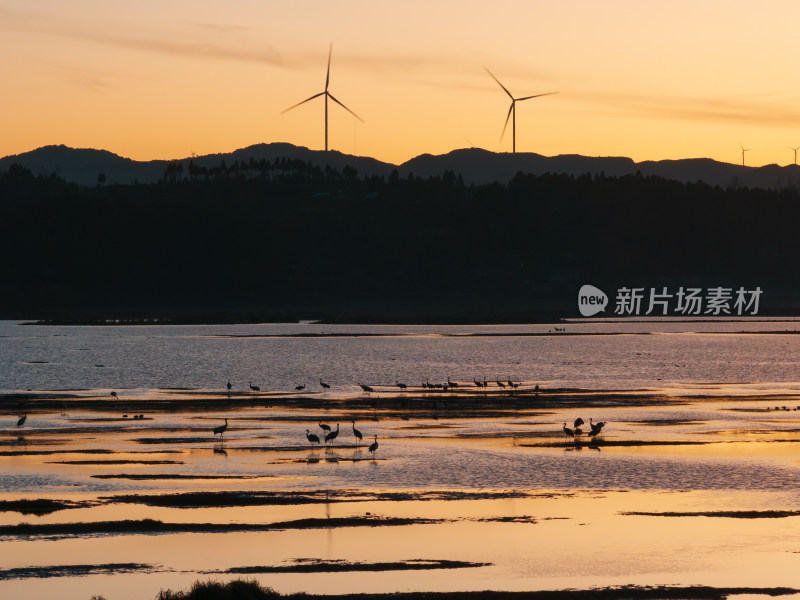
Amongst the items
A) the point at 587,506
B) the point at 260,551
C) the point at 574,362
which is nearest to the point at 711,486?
the point at 587,506

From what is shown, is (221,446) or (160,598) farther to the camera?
(221,446)

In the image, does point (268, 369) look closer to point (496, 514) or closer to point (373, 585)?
point (496, 514)

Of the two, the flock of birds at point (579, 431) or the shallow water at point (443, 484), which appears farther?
the flock of birds at point (579, 431)

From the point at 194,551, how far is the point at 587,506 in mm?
12731

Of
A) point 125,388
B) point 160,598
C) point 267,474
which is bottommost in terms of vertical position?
point 160,598

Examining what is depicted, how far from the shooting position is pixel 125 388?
3573 inches

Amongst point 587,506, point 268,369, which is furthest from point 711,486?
point 268,369

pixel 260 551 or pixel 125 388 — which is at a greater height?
pixel 125 388

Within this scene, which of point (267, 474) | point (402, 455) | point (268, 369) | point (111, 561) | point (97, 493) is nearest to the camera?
point (111, 561)

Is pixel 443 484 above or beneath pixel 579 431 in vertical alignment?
beneath

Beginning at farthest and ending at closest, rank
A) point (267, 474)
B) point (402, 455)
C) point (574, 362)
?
point (574, 362) < point (402, 455) < point (267, 474)

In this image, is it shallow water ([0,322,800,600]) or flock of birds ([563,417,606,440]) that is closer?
shallow water ([0,322,800,600])

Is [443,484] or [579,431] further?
[579,431]

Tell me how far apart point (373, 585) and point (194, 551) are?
5811mm
